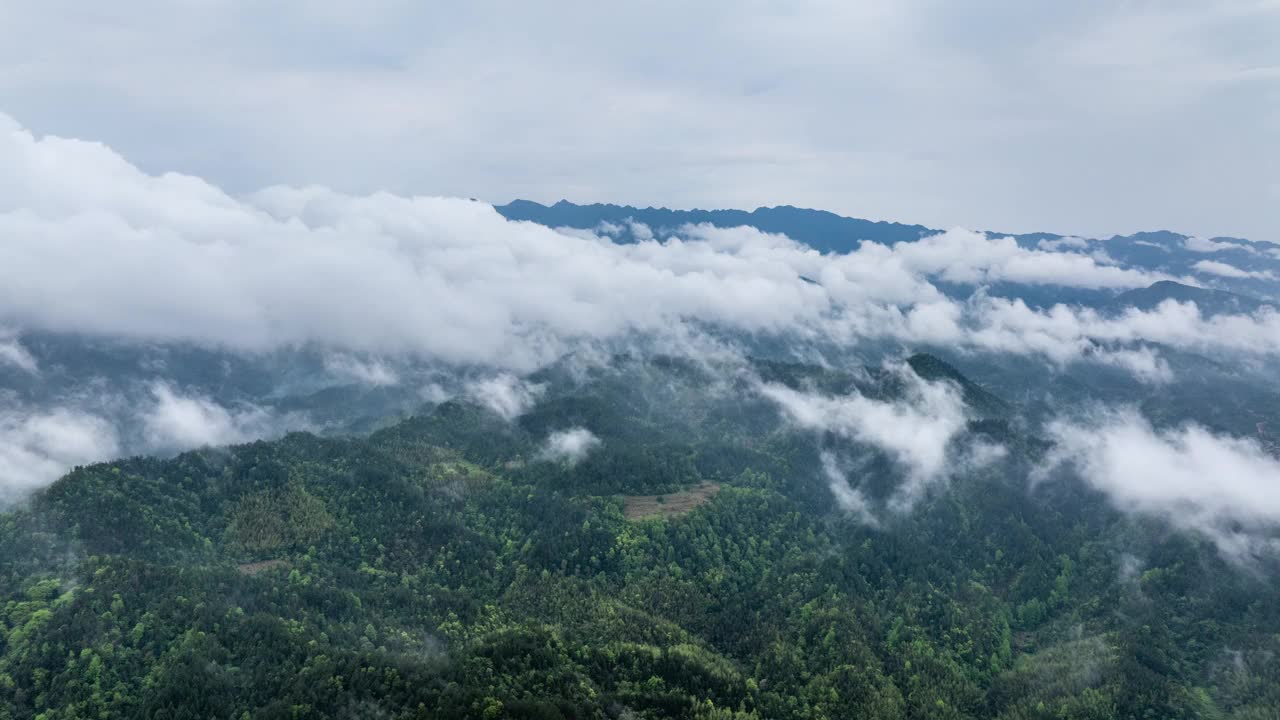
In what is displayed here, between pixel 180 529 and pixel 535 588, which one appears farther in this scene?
pixel 535 588

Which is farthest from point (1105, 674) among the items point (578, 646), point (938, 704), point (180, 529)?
point (180, 529)

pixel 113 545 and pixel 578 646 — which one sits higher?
pixel 113 545

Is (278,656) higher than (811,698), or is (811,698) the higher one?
(278,656)

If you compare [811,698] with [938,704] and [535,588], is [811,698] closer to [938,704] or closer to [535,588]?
[938,704]

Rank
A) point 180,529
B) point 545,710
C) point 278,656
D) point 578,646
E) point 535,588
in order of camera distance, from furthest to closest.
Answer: point 535,588 → point 180,529 → point 578,646 → point 278,656 → point 545,710

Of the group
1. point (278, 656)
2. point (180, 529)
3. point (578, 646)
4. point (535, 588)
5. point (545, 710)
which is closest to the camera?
point (545, 710)

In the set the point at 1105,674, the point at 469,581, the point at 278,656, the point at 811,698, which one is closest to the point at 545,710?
the point at 278,656

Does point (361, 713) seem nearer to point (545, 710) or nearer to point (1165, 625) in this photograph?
point (545, 710)

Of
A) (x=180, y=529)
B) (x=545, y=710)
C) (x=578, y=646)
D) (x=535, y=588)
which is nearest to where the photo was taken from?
(x=545, y=710)

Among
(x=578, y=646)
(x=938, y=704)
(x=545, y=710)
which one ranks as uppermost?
(x=545, y=710)
